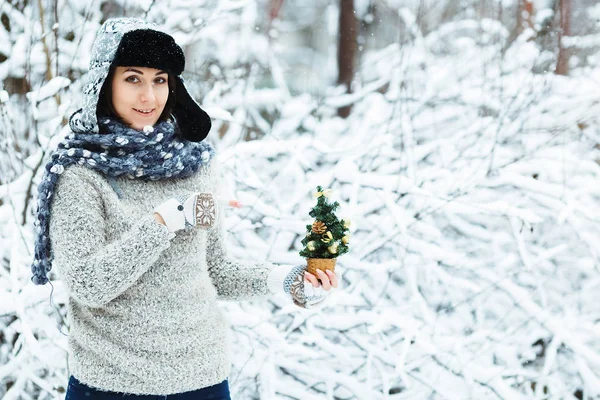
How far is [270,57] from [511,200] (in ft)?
5.24

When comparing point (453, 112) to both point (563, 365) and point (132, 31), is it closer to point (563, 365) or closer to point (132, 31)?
point (563, 365)

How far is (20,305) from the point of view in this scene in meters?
2.71

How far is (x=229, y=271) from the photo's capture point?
1.92 m

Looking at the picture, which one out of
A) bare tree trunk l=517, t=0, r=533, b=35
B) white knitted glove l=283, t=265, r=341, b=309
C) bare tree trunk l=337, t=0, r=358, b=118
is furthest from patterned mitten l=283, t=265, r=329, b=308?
bare tree trunk l=337, t=0, r=358, b=118

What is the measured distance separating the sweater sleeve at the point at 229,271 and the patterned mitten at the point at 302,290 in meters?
0.06

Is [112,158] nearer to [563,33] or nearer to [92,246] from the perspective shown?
[92,246]

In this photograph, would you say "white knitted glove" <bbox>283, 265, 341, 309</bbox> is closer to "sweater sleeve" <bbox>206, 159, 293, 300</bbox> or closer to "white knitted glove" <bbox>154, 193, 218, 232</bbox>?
"sweater sleeve" <bbox>206, 159, 293, 300</bbox>

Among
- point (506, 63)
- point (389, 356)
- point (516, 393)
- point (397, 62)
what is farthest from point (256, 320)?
point (506, 63)

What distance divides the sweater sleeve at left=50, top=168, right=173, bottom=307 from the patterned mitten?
39 centimetres

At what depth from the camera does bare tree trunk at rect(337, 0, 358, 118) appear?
5031 millimetres

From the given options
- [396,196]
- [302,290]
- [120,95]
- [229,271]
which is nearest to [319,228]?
[302,290]

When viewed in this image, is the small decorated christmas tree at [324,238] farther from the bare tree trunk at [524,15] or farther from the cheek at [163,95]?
the bare tree trunk at [524,15]

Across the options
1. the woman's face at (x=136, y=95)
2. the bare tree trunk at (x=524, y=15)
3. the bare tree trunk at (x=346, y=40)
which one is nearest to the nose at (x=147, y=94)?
the woman's face at (x=136, y=95)

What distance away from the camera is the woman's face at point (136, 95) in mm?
1711
